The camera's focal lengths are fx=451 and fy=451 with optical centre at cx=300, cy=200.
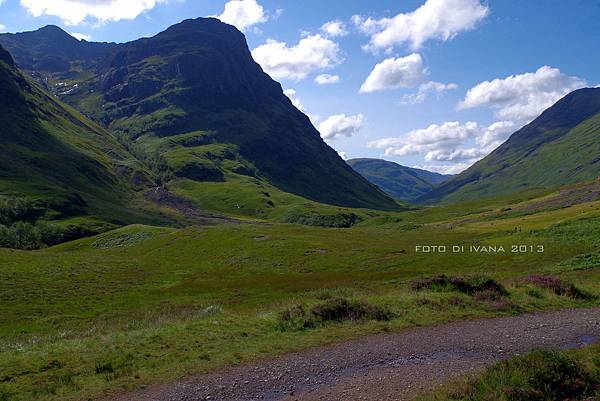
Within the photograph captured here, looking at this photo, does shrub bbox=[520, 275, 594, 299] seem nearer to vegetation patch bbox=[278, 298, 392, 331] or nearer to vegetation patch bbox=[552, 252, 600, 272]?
vegetation patch bbox=[278, 298, 392, 331]

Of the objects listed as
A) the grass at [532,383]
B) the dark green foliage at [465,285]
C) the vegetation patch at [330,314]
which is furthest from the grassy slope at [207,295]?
the grass at [532,383]

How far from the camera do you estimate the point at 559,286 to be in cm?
3045

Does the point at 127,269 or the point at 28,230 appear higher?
the point at 28,230

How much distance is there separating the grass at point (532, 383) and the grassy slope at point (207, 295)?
8499 millimetres

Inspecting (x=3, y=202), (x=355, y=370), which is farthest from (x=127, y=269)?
(x=3, y=202)

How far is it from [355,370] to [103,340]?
45.8 feet

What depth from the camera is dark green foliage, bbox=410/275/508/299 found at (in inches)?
1162

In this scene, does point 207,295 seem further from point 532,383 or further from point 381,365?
point 532,383

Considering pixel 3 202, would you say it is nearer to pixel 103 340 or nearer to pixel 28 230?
pixel 28 230

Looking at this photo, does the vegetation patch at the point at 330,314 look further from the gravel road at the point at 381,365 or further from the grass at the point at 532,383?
the grass at the point at 532,383

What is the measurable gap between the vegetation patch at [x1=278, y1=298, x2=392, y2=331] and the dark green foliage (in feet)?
25.0

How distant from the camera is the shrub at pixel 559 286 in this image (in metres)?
29.4

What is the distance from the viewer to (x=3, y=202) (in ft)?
570

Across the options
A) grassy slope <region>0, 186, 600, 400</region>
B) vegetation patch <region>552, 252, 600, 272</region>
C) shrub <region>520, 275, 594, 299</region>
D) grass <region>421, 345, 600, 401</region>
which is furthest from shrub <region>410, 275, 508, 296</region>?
vegetation patch <region>552, 252, 600, 272</region>
